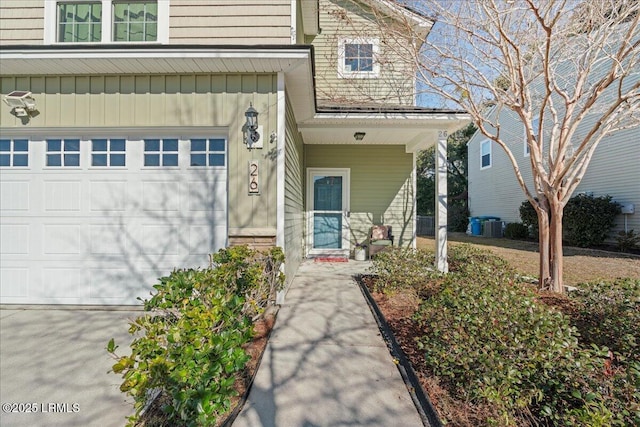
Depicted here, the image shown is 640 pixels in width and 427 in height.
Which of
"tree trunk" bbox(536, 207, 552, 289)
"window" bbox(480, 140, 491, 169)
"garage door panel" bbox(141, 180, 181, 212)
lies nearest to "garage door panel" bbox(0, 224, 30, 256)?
"garage door panel" bbox(141, 180, 181, 212)

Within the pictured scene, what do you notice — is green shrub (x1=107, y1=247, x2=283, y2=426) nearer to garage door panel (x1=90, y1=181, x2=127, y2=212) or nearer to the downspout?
the downspout

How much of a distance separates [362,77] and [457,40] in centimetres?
249

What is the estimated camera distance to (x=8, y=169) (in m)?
4.34

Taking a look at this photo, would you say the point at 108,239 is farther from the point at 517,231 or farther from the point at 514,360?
the point at 517,231

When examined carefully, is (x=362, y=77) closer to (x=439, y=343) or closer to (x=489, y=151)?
(x=439, y=343)

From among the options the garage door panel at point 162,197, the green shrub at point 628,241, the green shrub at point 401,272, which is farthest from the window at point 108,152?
the green shrub at point 628,241

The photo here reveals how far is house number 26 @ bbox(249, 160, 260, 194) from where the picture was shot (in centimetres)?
411

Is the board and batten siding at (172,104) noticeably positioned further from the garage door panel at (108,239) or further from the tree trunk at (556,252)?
the tree trunk at (556,252)

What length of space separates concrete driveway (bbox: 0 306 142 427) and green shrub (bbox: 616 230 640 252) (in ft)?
38.8

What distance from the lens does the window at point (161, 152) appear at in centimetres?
434

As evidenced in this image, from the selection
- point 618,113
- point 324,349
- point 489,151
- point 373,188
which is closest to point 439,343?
point 324,349

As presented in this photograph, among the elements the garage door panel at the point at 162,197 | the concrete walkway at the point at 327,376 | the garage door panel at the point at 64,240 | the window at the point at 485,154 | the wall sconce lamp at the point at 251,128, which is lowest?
the concrete walkway at the point at 327,376

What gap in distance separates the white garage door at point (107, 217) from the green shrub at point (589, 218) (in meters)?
10.9

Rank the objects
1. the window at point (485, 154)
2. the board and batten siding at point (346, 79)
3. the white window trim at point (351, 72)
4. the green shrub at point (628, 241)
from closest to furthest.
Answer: the board and batten siding at point (346, 79) < the white window trim at point (351, 72) < the green shrub at point (628, 241) < the window at point (485, 154)
